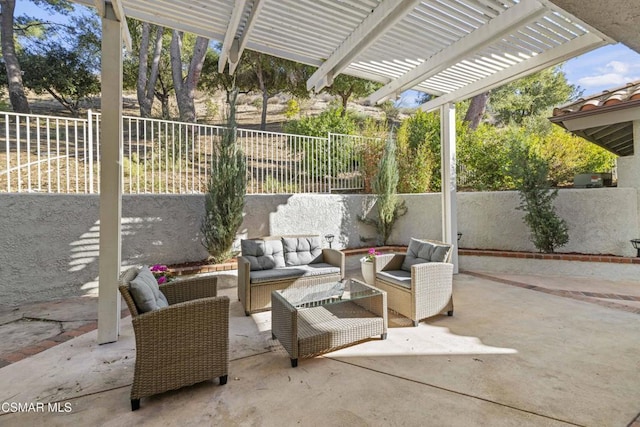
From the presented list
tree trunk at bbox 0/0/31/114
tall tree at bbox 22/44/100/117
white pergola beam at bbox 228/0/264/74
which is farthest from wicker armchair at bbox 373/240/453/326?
tall tree at bbox 22/44/100/117

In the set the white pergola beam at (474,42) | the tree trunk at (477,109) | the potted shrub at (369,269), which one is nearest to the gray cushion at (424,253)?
the potted shrub at (369,269)

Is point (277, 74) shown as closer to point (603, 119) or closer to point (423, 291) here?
point (603, 119)

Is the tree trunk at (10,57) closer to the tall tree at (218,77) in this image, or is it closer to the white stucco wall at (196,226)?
the tall tree at (218,77)

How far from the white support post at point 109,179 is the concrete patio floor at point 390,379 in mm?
348

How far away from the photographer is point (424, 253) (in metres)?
4.29

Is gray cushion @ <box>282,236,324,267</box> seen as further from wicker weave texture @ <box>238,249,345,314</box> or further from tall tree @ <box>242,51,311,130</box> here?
tall tree @ <box>242,51,311,130</box>

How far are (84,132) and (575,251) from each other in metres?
8.97

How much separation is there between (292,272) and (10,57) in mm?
12336

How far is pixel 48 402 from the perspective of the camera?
221 centimetres

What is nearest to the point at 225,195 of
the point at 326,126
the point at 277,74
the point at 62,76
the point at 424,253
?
the point at 424,253

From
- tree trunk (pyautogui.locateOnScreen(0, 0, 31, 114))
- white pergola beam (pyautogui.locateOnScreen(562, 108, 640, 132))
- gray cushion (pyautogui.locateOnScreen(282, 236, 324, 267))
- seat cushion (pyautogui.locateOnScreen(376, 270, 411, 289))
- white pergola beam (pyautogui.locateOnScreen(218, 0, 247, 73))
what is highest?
tree trunk (pyautogui.locateOnScreen(0, 0, 31, 114))

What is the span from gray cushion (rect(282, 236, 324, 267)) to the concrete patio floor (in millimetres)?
1295

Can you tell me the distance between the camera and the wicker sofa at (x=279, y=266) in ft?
13.2

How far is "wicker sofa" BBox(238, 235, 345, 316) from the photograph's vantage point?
403 cm
